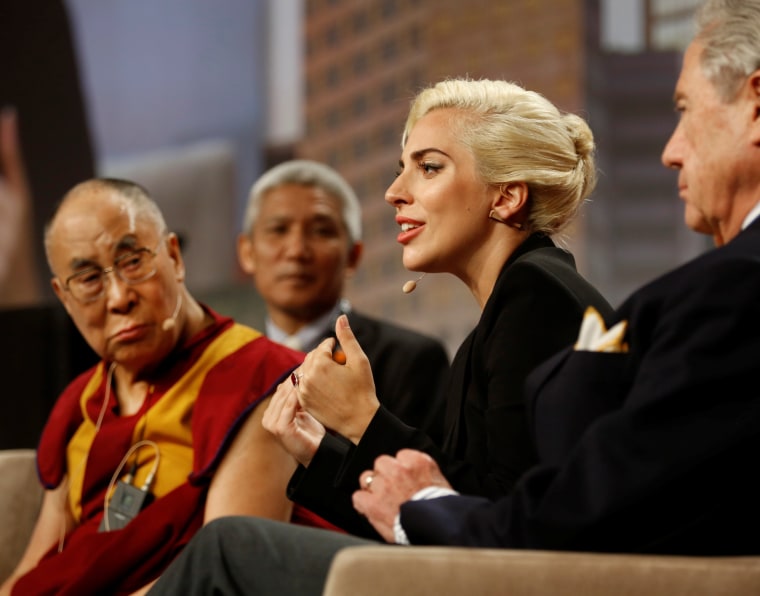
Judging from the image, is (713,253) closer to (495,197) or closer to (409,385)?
(495,197)

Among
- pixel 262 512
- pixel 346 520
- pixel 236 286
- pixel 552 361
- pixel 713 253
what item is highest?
pixel 713 253

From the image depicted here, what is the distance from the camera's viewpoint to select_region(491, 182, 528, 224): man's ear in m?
1.88

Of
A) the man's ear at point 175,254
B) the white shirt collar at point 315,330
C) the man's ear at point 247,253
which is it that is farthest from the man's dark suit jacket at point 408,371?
the man's ear at point 175,254

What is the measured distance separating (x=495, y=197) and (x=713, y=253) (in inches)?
23.0

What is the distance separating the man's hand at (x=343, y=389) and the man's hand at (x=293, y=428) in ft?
0.44

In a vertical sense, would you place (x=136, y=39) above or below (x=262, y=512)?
above

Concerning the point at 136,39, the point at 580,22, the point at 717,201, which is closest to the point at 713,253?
the point at 717,201

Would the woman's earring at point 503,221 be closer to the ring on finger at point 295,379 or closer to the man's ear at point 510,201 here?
the man's ear at point 510,201

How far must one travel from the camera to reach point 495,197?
1.90m

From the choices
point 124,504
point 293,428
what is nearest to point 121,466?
point 124,504

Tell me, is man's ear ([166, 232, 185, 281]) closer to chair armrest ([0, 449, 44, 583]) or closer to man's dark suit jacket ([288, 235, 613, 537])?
chair armrest ([0, 449, 44, 583])

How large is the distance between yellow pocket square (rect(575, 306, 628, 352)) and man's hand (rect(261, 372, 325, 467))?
0.54 m

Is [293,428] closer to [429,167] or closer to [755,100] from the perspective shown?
[429,167]

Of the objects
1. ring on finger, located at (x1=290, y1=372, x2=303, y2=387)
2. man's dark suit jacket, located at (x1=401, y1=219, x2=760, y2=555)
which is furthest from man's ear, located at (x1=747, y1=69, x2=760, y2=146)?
ring on finger, located at (x1=290, y1=372, x2=303, y2=387)
